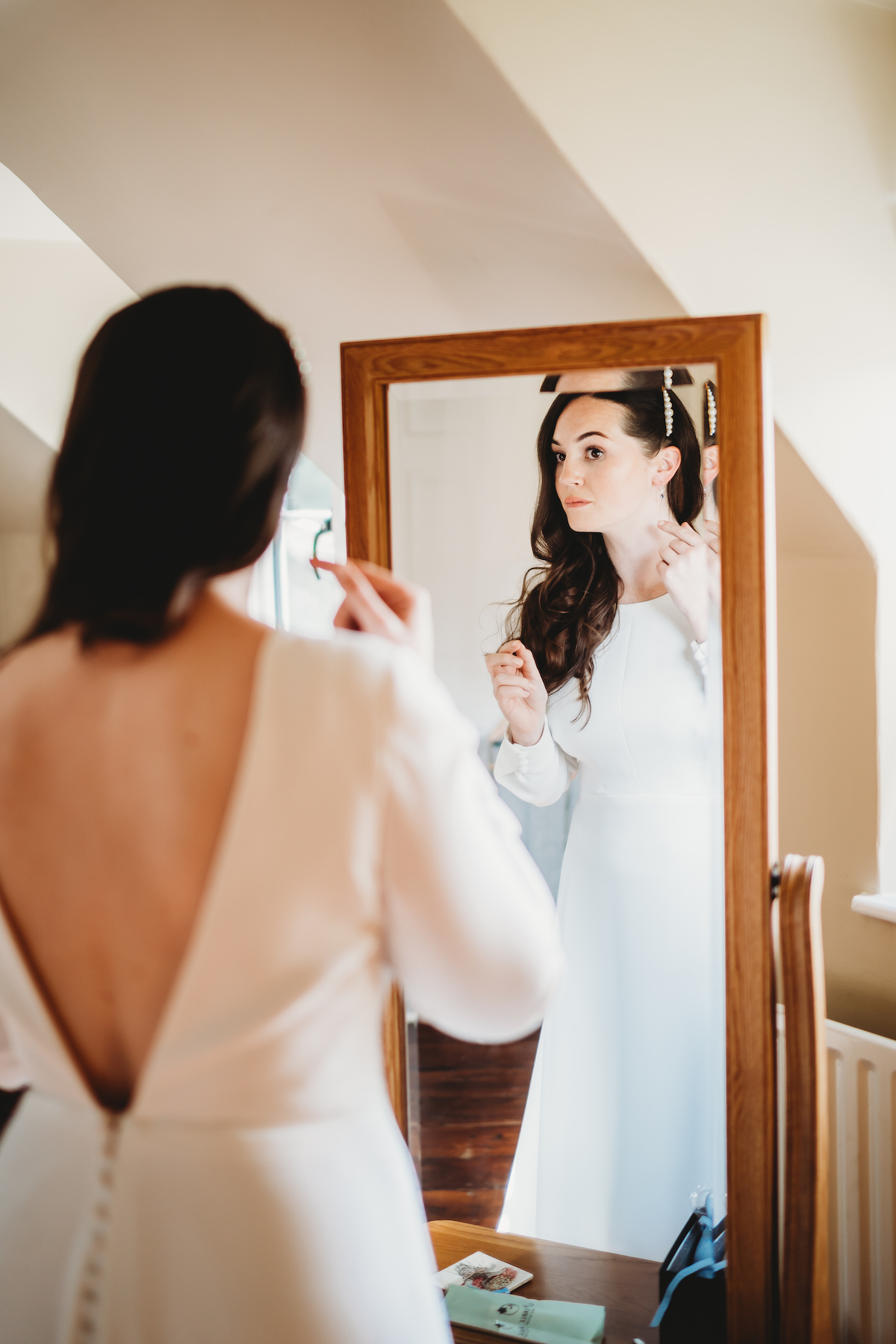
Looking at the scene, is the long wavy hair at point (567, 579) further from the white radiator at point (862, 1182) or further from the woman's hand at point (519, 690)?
the white radiator at point (862, 1182)

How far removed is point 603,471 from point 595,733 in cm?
32

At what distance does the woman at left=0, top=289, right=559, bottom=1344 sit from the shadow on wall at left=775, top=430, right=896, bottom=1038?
41.7 inches

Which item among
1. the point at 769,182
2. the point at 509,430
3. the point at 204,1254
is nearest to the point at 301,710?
the point at 204,1254

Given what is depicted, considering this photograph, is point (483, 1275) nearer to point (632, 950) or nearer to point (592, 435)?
point (632, 950)

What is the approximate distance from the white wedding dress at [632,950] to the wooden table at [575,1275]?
0.02 meters

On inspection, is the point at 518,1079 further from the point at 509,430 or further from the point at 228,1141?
the point at 509,430

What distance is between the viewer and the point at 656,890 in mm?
1183

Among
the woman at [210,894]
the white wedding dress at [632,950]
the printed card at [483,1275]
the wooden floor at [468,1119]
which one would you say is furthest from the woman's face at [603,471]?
the printed card at [483,1275]

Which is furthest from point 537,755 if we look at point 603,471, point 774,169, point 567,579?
point 774,169

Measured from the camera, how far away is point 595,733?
1.19 meters

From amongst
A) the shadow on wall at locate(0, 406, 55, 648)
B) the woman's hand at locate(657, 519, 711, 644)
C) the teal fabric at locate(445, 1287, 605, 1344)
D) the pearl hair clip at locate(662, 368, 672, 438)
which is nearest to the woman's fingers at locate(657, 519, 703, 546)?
the woman's hand at locate(657, 519, 711, 644)

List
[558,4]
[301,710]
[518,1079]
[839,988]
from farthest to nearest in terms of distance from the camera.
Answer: [839,988], [558,4], [518,1079], [301,710]

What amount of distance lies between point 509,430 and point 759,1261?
1022 millimetres

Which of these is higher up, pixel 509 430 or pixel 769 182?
pixel 769 182
